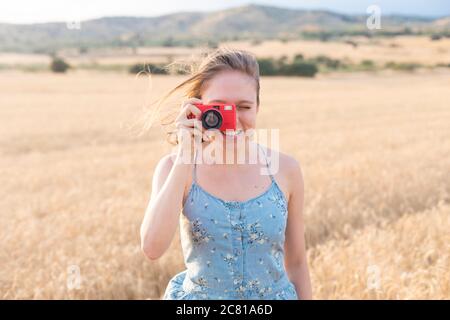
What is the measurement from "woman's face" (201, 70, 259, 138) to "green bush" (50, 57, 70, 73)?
57266 millimetres

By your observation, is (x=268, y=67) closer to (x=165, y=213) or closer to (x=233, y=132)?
(x=233, y=132)

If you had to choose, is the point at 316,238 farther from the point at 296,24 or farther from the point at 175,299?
the point at 296,24

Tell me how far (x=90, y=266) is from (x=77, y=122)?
45.9 feet

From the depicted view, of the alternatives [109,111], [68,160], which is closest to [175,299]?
[68,160]

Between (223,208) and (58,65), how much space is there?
57.5m

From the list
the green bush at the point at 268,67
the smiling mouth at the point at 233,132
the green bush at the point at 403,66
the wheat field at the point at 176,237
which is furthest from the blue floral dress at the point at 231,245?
the green bush at the point at 403,66

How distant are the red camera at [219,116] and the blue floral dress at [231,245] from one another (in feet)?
0.87

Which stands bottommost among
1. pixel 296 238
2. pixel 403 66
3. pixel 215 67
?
pixel 296 238

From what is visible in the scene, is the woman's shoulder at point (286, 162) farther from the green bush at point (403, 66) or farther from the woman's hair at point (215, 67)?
the green bush at point (403, 66)

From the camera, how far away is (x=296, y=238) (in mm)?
2428

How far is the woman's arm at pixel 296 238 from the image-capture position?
238 centimetres

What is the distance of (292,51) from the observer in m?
57.7

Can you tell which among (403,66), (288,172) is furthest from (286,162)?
(403,66)

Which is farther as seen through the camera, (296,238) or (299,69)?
(299,69)
